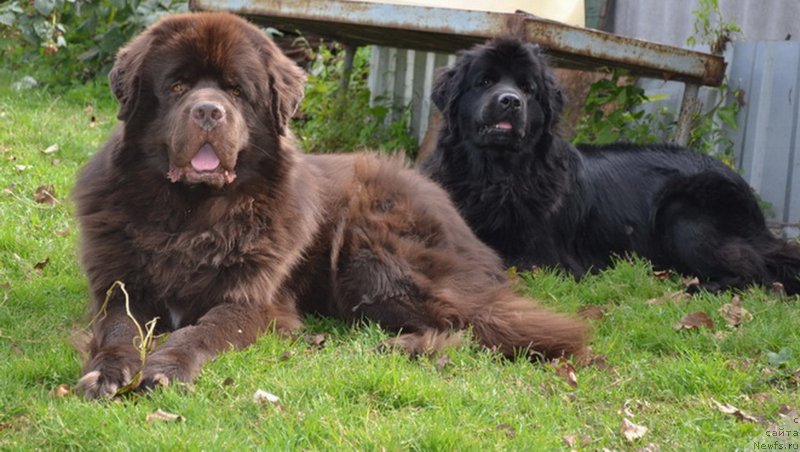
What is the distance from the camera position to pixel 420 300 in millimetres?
4516

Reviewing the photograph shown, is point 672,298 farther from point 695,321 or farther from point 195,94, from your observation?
point 195,94

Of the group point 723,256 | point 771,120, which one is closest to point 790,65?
point 771,120

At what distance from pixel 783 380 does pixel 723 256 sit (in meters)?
2.22

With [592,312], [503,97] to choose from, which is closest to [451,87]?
[503,97]

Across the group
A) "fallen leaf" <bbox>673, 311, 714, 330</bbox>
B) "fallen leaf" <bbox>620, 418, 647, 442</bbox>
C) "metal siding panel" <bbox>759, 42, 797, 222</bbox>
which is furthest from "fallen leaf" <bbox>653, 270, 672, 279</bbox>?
"fallen leaf" <bbox>620, 418, 647, 442</bbox>

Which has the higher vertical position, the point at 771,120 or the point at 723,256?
the point at 771,120

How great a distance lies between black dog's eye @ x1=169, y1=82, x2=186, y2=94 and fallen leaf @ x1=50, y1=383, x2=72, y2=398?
4.22 ft

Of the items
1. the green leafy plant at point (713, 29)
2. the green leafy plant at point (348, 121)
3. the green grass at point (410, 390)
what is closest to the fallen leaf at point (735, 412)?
the green grass at point (410, 390)

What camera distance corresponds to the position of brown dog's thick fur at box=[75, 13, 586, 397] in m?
4.11

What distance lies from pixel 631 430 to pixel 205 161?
2005mm

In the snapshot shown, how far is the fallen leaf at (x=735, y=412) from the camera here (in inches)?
143

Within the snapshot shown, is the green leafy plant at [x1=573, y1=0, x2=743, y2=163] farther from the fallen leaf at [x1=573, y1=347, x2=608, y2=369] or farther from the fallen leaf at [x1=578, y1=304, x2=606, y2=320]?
the fallen leaf at [x1=573, y1=347, x2=608, y2=369]

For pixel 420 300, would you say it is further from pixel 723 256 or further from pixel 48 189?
pixel 48 189

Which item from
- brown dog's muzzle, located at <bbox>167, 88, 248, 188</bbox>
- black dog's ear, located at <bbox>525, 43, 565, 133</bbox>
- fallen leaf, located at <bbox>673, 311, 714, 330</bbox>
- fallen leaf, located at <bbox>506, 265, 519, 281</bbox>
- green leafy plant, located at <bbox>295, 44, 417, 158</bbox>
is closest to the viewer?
brown dog's muzzle, located at <bbox>167, 88, 248, 188</bbox>
